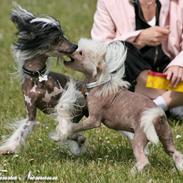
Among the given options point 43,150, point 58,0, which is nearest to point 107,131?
point 43,150

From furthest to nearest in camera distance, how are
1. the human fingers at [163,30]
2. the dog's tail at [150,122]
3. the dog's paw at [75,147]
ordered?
the human fingers at [163,30], the dog's paw at [75,147], the dog's tail at [150,122]

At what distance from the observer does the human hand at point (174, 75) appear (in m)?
5.30

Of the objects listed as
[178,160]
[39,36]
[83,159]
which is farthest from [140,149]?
[39,36]

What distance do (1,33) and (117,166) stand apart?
6268 millimetres

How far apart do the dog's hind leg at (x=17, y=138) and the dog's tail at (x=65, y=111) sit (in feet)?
0.62

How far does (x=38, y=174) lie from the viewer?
4.39 m

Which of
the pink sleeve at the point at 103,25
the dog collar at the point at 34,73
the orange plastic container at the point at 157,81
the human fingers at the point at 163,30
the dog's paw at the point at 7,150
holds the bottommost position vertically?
the dog's paw at the point at 7,150

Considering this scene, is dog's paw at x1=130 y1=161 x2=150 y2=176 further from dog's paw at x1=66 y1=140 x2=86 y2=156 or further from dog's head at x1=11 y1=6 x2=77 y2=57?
dog's head at x1=11 y1=6 x2=77 y2=57

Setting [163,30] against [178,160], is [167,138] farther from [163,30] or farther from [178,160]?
[163,30]

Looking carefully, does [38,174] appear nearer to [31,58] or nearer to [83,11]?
[31,58]

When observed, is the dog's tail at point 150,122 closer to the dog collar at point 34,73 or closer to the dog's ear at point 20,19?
the dog collar at point 34,73

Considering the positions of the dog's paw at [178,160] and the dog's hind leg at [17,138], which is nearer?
the dog's paw at [178,160]

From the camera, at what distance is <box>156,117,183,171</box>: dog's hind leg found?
4422mm

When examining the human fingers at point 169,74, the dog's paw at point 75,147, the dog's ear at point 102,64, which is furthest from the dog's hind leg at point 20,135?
the human fingers at point 169,74
